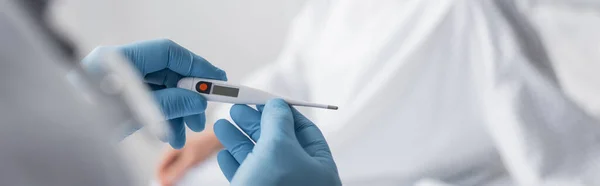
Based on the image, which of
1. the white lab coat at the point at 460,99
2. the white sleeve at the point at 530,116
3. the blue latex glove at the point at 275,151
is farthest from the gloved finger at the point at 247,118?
the white sleeve at the point at 530,116

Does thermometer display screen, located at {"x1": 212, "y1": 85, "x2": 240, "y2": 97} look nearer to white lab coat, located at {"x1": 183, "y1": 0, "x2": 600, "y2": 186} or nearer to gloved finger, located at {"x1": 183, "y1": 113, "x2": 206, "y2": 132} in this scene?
gloved finger, located at {"x1": 183, "y1": 113, "x2": 206, "y2": 132}

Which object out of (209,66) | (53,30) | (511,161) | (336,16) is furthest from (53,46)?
(336,16)

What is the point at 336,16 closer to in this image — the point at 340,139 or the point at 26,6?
the point at 340,139

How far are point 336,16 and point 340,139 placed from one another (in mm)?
236

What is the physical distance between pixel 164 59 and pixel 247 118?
0.38 feet

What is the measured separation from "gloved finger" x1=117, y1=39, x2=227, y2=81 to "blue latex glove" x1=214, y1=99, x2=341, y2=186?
0.07m

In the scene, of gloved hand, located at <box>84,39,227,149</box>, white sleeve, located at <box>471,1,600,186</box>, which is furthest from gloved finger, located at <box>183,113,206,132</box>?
white sleeve, located at <box>471,1,600,186</box>

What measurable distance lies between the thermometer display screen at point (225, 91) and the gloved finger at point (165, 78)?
0.24 feet

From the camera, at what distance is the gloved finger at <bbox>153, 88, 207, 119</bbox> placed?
0.56m

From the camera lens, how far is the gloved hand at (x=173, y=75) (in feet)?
1.87

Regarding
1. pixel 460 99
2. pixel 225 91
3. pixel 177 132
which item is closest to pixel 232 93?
pixel 225 91

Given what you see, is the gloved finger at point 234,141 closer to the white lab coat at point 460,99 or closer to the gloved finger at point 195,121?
the gloved finger at point 195,121

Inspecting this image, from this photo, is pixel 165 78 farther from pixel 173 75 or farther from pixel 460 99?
pixel 460 99

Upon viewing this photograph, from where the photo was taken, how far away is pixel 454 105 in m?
0.73
